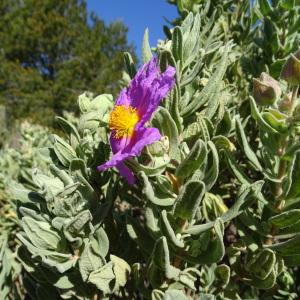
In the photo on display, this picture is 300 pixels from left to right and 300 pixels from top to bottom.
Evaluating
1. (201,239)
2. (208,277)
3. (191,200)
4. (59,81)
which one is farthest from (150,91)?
(59,81)

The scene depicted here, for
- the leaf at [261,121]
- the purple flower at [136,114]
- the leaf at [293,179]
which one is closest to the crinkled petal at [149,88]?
the purple flower at [136,114]

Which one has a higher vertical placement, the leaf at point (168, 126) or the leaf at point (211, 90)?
the leaf at point (211, 90)

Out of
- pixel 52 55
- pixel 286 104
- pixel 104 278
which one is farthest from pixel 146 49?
pixel 52 55

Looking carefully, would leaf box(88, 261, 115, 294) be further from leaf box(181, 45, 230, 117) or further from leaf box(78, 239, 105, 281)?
leaf box(181, 45, 230, 117)

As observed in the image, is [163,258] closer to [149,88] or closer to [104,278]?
[104,278]

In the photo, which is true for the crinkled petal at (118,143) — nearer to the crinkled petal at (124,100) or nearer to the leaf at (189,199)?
the crinkled petal at (124,100)

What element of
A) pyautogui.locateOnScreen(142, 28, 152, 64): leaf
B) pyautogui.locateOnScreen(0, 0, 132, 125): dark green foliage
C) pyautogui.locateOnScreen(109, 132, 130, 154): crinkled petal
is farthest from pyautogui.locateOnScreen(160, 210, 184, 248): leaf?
pyautogui.locateOnScreen(0, 0, 132, 125): dark green foliage
